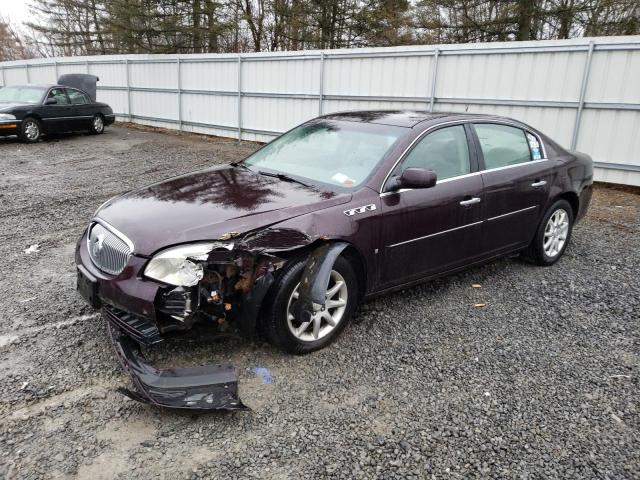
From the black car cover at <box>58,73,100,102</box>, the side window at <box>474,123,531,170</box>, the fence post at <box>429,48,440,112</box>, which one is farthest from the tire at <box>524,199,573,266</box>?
the black car cover at <box>58,73,100,102</box>

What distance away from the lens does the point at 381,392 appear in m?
3.09

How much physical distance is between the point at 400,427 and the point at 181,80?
15.2 m

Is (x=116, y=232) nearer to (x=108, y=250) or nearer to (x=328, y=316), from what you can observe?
(x=108, y=250)

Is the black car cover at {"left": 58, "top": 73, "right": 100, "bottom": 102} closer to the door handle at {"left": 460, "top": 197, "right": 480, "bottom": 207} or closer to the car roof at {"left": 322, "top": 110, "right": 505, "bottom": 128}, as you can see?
the car roof at {"left": 322, "top": 110, "right": 505, "bottom": 128}

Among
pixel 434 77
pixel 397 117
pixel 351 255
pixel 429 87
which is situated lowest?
pixel 351 255

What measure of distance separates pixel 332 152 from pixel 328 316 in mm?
1405

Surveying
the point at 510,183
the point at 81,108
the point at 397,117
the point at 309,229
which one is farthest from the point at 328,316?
the point at 81,108

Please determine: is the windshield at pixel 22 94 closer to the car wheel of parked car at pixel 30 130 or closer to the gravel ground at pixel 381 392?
the car wheel of parked car at pixel 30 130

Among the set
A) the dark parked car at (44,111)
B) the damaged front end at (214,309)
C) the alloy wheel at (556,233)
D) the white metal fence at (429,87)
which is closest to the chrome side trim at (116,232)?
the damaged front end at (214,309)

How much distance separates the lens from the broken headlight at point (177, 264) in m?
2.99

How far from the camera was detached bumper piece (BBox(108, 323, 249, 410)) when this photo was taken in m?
2.75

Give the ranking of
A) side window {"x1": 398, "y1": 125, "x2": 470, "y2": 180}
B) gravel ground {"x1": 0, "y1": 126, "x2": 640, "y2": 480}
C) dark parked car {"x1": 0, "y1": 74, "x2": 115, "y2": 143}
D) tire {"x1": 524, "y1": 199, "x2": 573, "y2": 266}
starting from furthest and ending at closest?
1. dark parked car {"x1": 0, "y1": 74, "x2": 115, "y2": 143}
2. tire {"x1": 524, "y1": 199, "x2": 573, "y2": 266}
3. side window {"x1": 398, "y1": 125, "x2": 470, "y2": 180}
4. gravel ground {"x1": 0, "y1": 126, "x2": 640, "y2": 480}

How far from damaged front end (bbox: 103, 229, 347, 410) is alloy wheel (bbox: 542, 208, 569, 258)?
9.65 ft

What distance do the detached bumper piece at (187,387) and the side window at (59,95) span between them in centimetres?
1321
